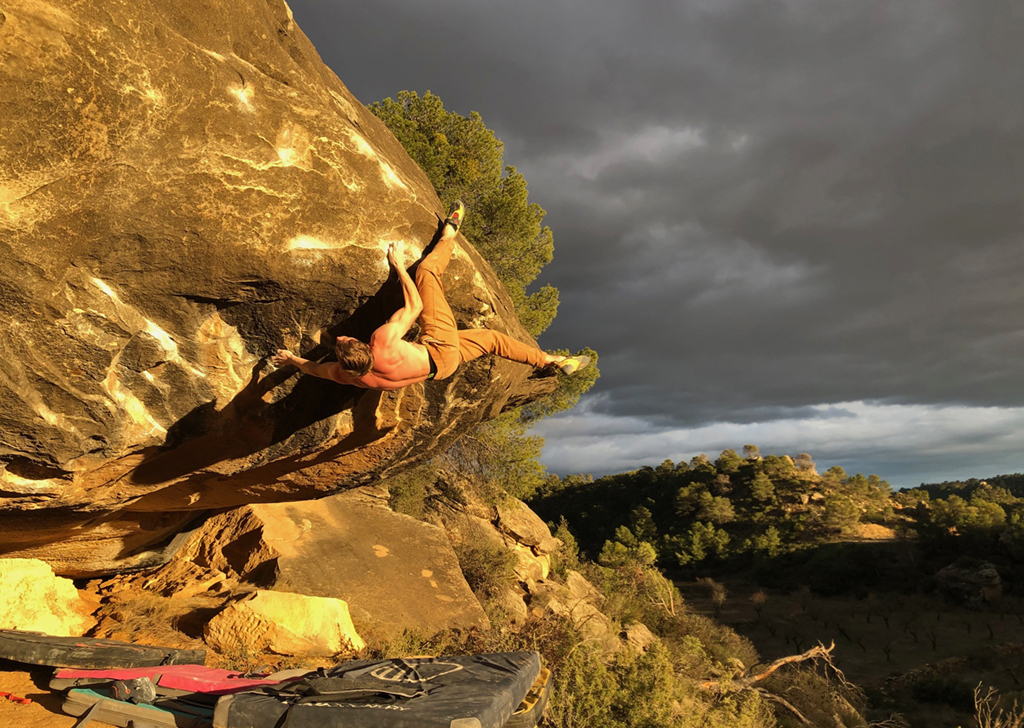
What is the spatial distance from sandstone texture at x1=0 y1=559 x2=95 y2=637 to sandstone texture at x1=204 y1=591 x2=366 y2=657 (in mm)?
1592

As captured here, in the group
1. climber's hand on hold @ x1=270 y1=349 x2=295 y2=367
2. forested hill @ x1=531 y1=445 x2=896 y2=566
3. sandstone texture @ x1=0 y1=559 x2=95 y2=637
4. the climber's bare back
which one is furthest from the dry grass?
forested hill @ x1=531 y1=445 x2=896 y2=566

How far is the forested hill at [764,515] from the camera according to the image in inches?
1442

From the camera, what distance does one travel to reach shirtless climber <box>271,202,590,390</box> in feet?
13.1

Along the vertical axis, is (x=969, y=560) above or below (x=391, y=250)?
below

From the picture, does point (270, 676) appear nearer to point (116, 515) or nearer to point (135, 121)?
point (116, 515)

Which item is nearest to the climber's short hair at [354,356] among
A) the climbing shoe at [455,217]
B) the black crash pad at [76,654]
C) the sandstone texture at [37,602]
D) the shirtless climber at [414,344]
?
the shirtless climber at [414,344]

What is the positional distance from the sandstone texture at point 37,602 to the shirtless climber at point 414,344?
4.51m

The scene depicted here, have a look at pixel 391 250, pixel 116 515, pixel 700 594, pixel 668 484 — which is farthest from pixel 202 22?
pixel 668 484

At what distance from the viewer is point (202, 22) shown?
4.03m

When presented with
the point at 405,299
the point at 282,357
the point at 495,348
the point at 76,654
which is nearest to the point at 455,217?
the point at 405,299

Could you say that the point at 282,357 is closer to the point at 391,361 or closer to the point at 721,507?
the point at 391,361

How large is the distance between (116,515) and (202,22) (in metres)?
5.05

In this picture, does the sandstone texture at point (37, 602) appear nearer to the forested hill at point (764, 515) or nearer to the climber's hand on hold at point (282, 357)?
the climber's hand on hold at point (282, 357)

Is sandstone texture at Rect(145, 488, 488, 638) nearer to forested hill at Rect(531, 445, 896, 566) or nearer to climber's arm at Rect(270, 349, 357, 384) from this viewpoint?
climber's arm at Rect(270, 349, 357, 384)
